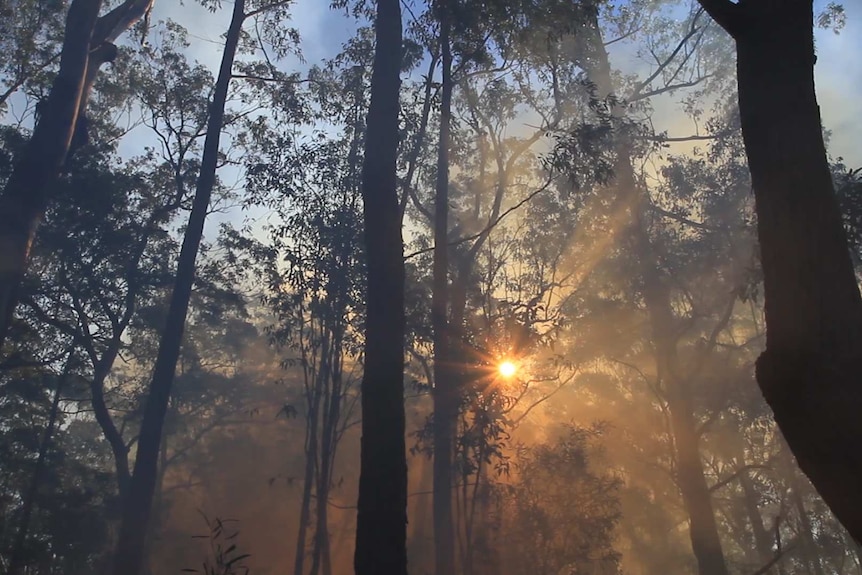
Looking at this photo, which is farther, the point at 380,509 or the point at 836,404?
the point at 380,509

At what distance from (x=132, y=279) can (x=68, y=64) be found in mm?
6615

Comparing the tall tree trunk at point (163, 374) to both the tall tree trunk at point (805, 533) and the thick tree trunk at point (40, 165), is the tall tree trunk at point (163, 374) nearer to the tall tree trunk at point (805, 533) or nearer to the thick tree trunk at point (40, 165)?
the thick tree trunk at point (40, 165)

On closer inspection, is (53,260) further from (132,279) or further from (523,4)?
(523,4)

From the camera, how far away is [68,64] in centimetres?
1026

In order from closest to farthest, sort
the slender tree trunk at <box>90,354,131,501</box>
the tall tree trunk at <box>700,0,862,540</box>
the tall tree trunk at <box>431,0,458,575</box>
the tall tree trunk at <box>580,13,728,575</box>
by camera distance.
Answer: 1. the tall tree trunk at <box>700,0,862,540</box>
2. the tall tree trunk at <box>431,0,458,575</box>
3. the tall tree trunk at <box>580,13,728,575</box>
4. the slender tree trunk at <box>90,354,131,501</box>

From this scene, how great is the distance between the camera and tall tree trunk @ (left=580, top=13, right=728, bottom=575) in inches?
562

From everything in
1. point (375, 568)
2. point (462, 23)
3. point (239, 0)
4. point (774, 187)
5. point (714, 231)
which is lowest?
point (375, 568)

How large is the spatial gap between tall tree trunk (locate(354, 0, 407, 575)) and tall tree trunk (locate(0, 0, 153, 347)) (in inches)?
203

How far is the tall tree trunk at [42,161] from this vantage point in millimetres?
8727

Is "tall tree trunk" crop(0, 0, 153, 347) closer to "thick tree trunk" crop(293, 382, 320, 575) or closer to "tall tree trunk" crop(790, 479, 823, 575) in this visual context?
"thick tree trunk" crop(293, 382, 320, 575)

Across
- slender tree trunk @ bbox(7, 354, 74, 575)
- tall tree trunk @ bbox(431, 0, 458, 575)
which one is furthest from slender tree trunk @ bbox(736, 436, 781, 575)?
slender tree trunk @ bbox(7, 354, 74, 575)

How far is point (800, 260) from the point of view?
3.12 meters

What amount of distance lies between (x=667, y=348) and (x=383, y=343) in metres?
11.8

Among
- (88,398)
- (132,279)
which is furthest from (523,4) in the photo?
(88,398)
